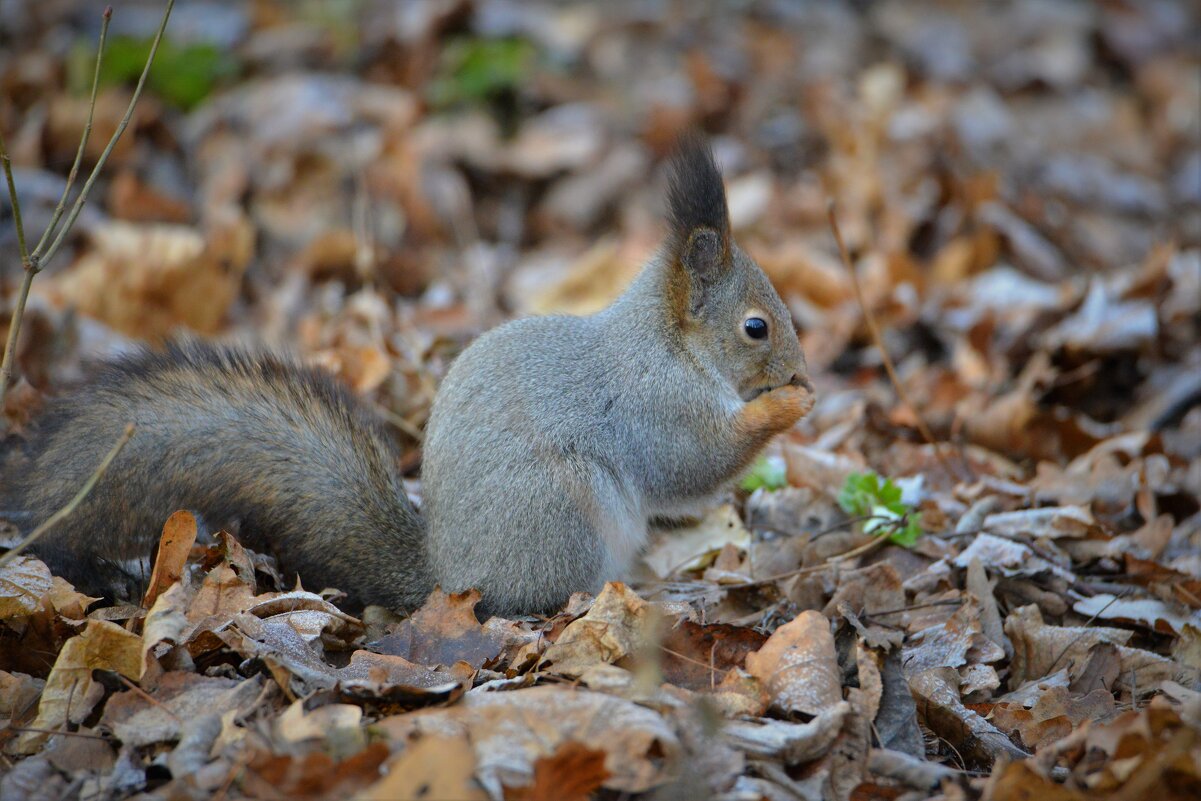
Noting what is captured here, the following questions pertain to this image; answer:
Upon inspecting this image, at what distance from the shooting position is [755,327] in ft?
11.7

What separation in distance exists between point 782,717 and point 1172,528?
78.7 inches

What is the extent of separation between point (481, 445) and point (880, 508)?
1382 mm

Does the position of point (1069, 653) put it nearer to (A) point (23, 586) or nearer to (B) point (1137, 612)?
(B) point (1137, 612)

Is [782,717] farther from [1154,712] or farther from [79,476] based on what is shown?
[79,476]

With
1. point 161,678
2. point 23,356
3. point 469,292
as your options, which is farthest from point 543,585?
point 469,292

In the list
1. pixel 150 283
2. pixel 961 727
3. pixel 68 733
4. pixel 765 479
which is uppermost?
pixel 150 283

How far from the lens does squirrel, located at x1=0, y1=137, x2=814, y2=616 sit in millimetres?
2869

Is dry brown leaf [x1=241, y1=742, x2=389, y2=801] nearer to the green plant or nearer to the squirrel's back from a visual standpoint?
the squirrel's back

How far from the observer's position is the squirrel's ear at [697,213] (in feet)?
10.9

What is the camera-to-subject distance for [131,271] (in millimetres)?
5309

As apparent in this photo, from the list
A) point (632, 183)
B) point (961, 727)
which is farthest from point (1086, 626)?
point (632, 183)

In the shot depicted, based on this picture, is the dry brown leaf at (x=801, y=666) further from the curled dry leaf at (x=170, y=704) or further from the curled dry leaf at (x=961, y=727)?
the curled dry leaf at (x=170, y=704)

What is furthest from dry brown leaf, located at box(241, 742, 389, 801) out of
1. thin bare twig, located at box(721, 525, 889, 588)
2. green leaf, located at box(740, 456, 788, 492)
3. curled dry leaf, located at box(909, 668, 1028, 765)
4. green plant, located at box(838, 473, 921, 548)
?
green leaf, located at box(740, 456, 788, 492)

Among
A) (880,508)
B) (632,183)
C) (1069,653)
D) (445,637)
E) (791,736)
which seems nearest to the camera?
(791,736)
